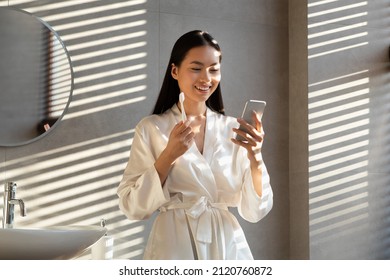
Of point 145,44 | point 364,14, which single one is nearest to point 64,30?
point 145,44

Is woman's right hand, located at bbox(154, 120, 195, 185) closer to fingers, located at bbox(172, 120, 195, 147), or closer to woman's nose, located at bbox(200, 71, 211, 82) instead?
fingers, located at bbox(172, 120, 195, 147)

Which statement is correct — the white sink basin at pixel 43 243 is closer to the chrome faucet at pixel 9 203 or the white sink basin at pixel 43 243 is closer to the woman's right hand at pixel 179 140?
the woman's right hand at pixel 179 140

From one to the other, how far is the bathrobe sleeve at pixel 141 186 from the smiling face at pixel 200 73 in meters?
0.18

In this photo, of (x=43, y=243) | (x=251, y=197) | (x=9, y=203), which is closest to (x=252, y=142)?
(x=251, y=197)

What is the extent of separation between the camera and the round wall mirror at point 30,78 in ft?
7.98

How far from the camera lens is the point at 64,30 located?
2520 mm

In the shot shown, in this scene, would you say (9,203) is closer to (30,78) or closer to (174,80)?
(30,78)

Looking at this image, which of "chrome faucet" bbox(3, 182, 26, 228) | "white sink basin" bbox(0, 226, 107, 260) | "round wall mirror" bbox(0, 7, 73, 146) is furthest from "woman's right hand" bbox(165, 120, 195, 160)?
"round wall mirror" bbox(0, 7, 73, 146)

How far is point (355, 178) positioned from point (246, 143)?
124 centimetres

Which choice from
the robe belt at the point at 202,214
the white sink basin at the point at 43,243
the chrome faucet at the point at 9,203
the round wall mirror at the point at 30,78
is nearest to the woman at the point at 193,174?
the robe belt at the point at 202,214

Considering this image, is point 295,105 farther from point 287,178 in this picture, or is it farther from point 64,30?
point 64,30

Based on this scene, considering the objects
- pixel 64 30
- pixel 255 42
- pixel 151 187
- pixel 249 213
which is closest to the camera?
pixel 151 187

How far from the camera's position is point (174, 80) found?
6.42ft

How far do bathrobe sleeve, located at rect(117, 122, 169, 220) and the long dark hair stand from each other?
123mm
